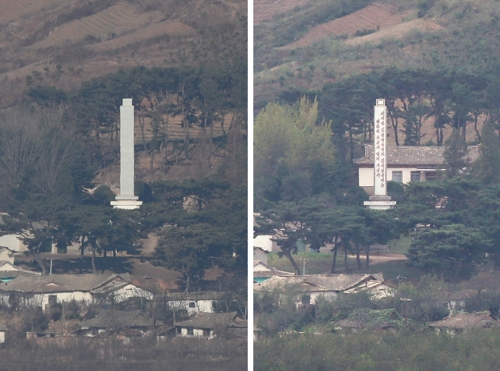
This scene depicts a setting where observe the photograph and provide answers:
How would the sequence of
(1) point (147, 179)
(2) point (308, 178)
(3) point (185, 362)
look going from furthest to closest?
(2) point (308, 178) < (1) point (147, 179) < (3) point (185, 362)

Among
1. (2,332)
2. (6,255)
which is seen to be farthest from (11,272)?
(2,332)

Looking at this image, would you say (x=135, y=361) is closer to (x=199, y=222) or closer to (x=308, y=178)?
(x=199, y=222)

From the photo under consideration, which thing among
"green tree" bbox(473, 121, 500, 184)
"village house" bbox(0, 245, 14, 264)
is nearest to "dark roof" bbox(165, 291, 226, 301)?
"village house" bbox(0, 245, 14, 264)

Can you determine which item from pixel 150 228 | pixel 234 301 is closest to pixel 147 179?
pixel 150 228

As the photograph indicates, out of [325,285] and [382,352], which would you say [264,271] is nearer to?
[325,285]

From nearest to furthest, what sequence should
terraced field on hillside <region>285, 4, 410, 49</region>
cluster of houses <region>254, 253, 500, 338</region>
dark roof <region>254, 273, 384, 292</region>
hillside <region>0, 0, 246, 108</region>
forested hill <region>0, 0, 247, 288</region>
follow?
forested hill <region>0, 0, 247, 288</region>, cluster of houses <region>254, 253, 500, 338</region>, hillside <region>0, 0, 246, 108</region>, dark roof <region>254, 273, 384, 292</region>, terraced field on hillside <region>285, 4, 410, 49</region>

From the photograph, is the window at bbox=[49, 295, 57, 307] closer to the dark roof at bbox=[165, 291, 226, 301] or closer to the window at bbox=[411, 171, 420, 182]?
the dark roof at bbox=[165, 291, 226, 301]
